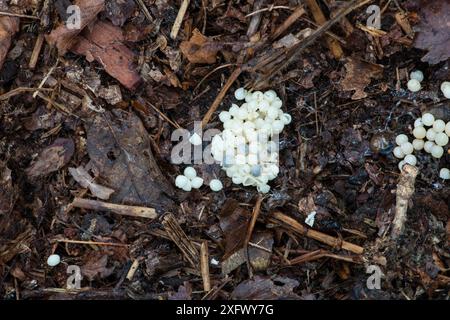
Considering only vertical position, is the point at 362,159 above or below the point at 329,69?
→ below

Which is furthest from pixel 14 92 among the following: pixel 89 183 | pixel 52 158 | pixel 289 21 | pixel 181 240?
pixel 289 21

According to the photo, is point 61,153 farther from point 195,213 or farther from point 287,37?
point 287,37

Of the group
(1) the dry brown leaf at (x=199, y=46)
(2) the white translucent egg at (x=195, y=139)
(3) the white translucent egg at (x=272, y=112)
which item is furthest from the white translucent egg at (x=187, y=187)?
(1) the dry brown leaf at (x=199, y=46)

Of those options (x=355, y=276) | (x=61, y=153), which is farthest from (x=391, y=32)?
(x=61, y=153)

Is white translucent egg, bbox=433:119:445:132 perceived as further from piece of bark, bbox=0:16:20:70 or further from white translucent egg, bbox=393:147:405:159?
piece of bark, bbox=0:16:20:70

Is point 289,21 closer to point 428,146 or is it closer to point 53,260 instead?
point 428,146

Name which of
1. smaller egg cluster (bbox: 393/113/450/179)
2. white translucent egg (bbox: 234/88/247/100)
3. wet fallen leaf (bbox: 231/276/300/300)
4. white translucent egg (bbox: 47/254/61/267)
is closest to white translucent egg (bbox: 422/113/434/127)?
smaller egg cluster (bbox: 393/113/450/179)
